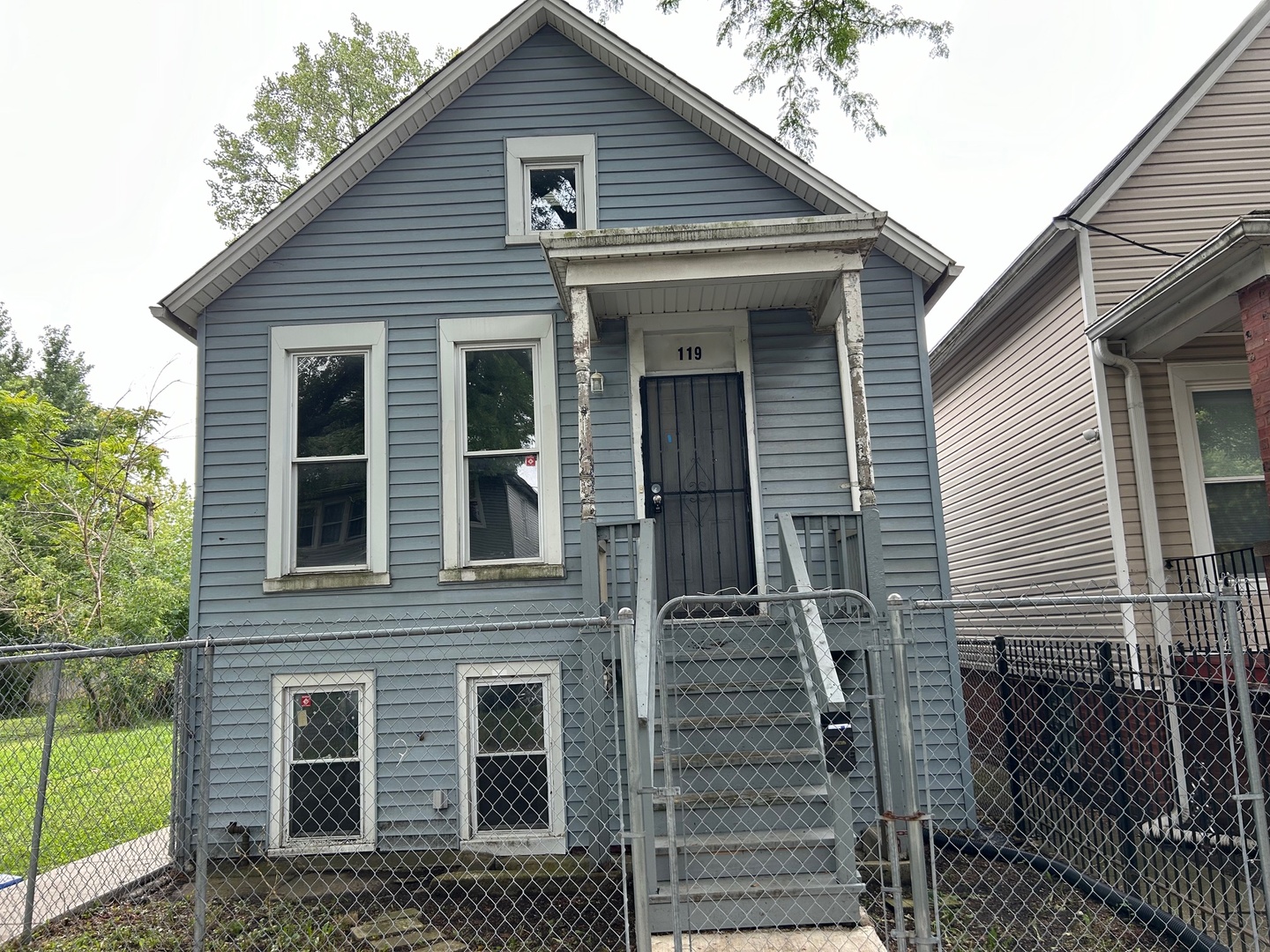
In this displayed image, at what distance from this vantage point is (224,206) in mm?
24766

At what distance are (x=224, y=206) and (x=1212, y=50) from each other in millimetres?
23265

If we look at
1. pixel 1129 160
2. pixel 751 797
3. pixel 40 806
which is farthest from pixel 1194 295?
pixel 40 806

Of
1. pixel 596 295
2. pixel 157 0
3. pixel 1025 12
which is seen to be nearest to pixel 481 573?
pixel 596 295

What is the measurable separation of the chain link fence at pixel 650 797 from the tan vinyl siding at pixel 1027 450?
3.17 feet

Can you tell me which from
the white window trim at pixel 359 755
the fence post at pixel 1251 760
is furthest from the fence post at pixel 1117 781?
the white window trim at pixel 359 755

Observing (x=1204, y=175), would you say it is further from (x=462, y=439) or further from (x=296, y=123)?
(x=296, y=123)

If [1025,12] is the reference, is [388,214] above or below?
below

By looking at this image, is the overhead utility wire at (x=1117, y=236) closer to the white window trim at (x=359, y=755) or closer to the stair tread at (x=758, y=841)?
the stair tread at (x=758, y=841)

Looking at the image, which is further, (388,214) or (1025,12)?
(1025,12)

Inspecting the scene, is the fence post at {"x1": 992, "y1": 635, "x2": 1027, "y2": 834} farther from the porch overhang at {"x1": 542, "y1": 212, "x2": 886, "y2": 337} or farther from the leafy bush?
the leafy bush

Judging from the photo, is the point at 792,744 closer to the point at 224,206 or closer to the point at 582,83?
the point at 582,83

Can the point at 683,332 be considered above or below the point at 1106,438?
above

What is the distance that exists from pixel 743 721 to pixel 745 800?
0.67 meters

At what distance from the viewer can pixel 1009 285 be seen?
9.77m
